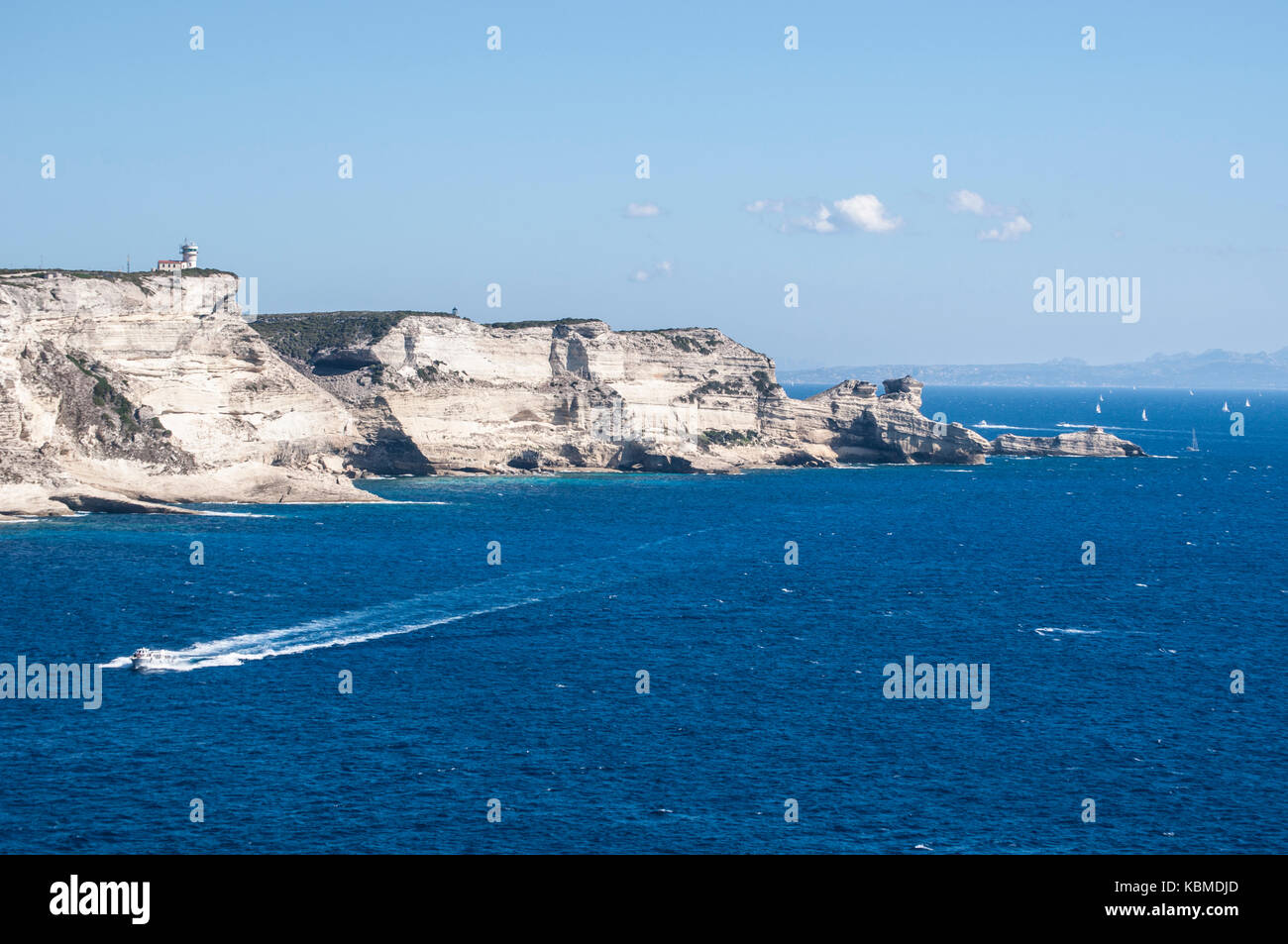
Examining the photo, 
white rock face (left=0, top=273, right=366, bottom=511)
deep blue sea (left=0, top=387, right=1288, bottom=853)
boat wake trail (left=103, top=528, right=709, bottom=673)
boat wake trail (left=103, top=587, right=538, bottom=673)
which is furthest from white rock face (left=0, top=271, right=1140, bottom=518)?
boat wake trail (left=103, top=587, right=538, bottom=673)

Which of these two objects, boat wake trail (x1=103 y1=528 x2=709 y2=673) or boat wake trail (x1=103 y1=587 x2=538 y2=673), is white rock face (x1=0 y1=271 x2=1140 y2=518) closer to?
boat wake trail (x1=103 y1=528 x2=709 y2=673)

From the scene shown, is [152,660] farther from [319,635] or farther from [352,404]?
[352,404]

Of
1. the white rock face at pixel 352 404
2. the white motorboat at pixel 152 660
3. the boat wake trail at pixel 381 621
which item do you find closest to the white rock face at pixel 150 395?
the white rock face at pixel 352 404

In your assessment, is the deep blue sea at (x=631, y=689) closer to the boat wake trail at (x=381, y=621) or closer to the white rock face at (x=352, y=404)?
the boat wake trail at (x=381, y=621)

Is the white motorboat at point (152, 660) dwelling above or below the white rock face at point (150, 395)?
below
